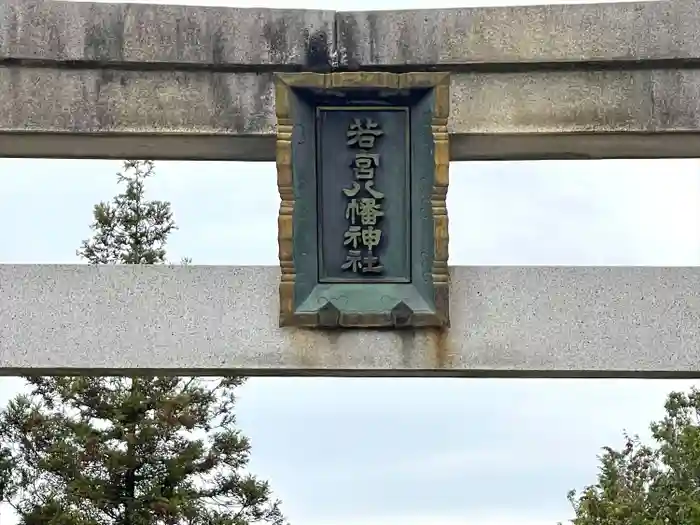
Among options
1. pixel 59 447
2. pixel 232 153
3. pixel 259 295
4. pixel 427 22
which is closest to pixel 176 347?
pixel 259 295

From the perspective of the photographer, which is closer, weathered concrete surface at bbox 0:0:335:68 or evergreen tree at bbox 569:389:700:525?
weathered concrete surface at bbox 0:0:335:68

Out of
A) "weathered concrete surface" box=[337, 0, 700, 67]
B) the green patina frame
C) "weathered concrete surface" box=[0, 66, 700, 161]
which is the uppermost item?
"weathered concrete surface" box=[337, 0, 700, 67]

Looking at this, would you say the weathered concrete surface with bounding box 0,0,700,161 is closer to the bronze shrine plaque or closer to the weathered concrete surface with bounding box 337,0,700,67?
the weathered concrete surface with bounding box 337,0,700,67

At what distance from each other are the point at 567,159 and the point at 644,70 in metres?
0.38

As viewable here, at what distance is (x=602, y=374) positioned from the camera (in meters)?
3.78

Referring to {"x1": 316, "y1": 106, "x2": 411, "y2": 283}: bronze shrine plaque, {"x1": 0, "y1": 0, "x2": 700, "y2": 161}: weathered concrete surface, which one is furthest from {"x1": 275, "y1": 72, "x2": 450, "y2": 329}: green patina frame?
{"x1": 0, "y1": 0, "x2": 700, "y2": 161}: weathered concrete surface

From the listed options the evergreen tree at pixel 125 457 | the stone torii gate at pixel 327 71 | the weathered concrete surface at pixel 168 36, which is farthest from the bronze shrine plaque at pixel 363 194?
the evergreen tree at pixel 125 457

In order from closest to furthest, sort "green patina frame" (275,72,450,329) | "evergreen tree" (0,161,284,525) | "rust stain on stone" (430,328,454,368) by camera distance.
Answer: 1. "green patina frame" (275,72,450,329)
2. "rust stain on stone" (430,328,454,368)
3. "evergreen tree" (0,161,284,525)

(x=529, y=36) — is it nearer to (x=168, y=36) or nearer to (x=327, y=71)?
(x=327, y=71)

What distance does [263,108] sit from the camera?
12.6 feet

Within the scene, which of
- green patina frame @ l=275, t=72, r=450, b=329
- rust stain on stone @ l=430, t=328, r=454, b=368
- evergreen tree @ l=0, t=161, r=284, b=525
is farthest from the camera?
evergreen tree @ l=0, t=161, r=284, b=525

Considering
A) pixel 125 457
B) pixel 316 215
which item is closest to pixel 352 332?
pixel 316 215

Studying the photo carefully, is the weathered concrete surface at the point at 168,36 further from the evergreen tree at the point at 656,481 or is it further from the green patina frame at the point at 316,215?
the evergreen tree at the point at 656,481

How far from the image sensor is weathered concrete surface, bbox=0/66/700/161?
3.81 meters
